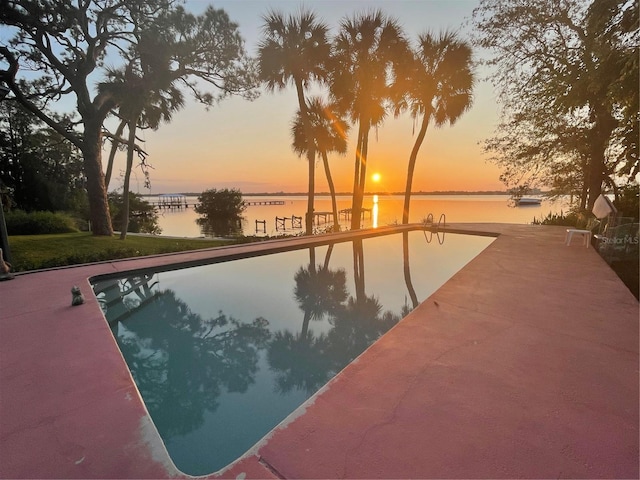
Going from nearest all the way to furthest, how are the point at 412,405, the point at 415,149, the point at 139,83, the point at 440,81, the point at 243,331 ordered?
1. the point at 412,405
2. the point at 243,331
3. the point at 139,83
4. the point at 440,81
5. the point at 415,149

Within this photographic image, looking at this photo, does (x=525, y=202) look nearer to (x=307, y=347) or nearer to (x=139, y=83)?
(x=139, y=83)

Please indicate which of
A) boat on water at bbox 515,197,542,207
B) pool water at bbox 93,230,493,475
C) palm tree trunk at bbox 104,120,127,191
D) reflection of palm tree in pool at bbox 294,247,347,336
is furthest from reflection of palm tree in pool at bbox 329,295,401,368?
boat on water at bbox 515,197,542,207

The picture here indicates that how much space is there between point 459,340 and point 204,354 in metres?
3.14

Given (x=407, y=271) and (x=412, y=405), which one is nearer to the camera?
(x=412, y=405)

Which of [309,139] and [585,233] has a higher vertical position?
[309,139]

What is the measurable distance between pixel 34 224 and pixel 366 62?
1786cm

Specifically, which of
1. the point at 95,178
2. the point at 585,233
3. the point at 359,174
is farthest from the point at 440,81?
the point at 95,178

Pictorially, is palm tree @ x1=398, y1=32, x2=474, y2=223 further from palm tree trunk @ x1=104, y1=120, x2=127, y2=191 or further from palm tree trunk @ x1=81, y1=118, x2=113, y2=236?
palm tree trunk @ x1=81, y1=118, x2=113, y2=236

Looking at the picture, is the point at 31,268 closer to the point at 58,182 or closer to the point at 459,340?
the point at 459,340

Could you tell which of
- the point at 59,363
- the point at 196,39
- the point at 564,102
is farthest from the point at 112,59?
the point at 564,102

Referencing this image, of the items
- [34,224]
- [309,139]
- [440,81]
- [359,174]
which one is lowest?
[34,224]

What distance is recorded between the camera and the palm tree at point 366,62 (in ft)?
42.0

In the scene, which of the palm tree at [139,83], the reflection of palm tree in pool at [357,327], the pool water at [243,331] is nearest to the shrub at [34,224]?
the palm tree at [139,83]

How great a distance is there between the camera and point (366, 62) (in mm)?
13070
